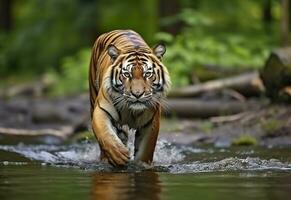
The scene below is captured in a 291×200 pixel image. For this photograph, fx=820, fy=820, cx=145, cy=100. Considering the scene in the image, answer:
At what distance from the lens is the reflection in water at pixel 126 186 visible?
19.0 feet

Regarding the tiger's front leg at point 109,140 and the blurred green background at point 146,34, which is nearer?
the tiger's front leg at point 109,140

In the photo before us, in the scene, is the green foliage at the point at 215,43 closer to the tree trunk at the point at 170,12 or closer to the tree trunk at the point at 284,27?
the tree trunk at the point at 170,12

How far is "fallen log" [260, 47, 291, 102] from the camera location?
41.6 ft

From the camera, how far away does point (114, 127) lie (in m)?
8.37

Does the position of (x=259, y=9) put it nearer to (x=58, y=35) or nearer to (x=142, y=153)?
(x=58, y=35)

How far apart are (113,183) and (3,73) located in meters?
22.7

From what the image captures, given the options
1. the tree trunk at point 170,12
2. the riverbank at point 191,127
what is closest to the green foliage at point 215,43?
the tree trunk at point 170,12

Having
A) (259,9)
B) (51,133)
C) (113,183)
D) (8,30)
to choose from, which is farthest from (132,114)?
(8,30)

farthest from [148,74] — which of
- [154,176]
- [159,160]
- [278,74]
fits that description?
[278,74]

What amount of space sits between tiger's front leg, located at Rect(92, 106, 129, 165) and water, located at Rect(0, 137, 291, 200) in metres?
0.11

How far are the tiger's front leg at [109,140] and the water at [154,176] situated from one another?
11 cm

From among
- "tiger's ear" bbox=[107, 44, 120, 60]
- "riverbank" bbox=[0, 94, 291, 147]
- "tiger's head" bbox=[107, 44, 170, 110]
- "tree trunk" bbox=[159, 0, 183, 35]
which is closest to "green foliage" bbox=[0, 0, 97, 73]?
"tree trunk" bbox=[159, 0, 183, 35]

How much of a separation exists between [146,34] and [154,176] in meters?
19.2

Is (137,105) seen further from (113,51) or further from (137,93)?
(113,51)
